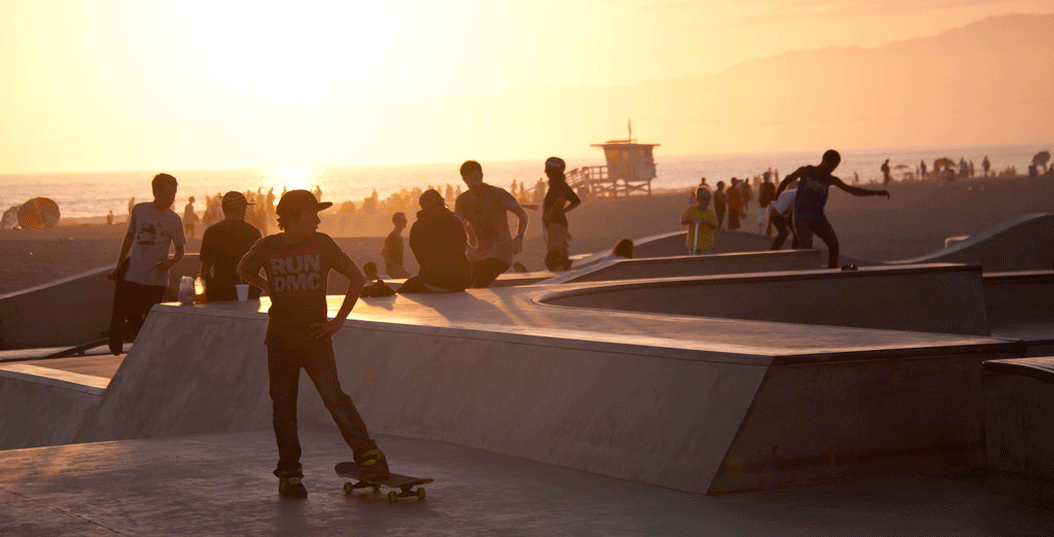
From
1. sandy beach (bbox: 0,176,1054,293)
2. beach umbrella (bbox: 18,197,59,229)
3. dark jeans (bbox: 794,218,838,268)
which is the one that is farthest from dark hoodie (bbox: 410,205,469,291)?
beach umbrella (bbox: 18,197,59,229)

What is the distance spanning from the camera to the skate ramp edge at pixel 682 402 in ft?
18.6

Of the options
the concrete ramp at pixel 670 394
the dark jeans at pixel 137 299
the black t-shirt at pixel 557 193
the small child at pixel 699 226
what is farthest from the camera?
the small child at pixel 699 226

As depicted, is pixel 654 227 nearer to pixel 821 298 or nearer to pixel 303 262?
pixel 821 298

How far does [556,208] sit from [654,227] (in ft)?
111

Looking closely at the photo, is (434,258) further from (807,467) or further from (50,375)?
(807,467)

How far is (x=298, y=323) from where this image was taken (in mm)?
5598

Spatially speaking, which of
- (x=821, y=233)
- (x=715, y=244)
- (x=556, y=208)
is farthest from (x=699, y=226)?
(x=715, y=244)

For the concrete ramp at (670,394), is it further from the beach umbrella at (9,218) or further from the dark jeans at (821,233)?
the beach umbrella at (9,218)

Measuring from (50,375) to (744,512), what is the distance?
29.1 feet

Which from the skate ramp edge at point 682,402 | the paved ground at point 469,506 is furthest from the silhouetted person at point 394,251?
the paved ground at point 469,506

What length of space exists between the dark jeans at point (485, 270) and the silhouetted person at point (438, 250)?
47cm

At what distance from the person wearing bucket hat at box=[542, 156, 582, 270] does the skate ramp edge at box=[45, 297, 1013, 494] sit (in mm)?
5762

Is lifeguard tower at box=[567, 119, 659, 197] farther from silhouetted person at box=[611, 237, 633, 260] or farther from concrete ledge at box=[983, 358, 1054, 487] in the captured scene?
concrete ledge at box=[983, 358, 1054, 487]

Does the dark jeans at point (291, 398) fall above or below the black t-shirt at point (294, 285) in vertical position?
below
